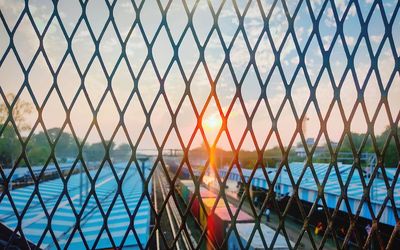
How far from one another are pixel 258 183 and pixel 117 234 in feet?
53.3

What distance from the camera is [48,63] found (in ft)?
7.01

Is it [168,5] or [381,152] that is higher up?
[168,5]

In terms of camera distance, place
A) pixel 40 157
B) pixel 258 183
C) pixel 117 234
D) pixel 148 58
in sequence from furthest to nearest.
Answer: pixel 40 157 → pixel 258 183 → pixel 117 234 → pixel 148 58

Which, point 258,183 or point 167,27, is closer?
point 167,27

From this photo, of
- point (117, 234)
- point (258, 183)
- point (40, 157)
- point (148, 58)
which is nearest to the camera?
point (148, 58)

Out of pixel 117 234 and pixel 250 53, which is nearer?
pixel 250 53

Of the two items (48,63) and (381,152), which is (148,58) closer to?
(48,63)

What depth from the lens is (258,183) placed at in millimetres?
22203

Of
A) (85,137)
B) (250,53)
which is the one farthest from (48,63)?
(250,53)

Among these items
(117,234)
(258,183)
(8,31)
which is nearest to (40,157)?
(258,183)

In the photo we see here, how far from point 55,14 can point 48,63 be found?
0.37 m

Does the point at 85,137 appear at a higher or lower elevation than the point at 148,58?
lower

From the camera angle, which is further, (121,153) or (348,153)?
(348,153)

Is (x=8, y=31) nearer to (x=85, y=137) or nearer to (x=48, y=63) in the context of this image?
(x=48, y=63)
